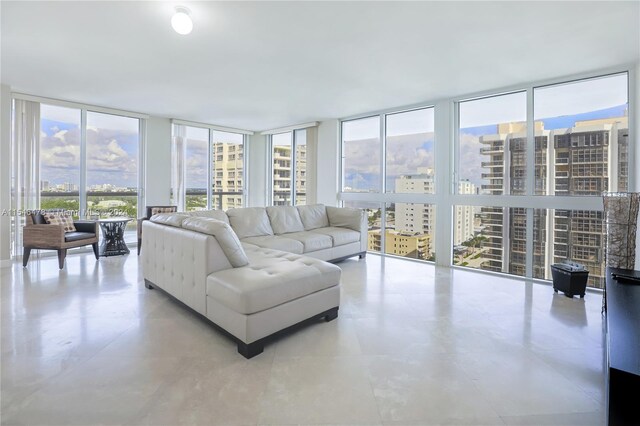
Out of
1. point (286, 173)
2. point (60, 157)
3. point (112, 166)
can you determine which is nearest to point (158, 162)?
point (112, 166)

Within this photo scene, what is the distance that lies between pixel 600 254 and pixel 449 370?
305 cm

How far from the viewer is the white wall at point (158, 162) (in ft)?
19.8

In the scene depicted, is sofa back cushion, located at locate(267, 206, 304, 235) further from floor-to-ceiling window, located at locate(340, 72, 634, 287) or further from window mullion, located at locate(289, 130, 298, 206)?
window mullion, located at locate(289, 130, 298, 206)

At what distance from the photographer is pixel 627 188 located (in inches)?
135

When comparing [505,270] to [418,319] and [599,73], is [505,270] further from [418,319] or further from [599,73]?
[599,73]

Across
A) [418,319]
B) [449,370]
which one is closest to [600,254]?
[418,319]

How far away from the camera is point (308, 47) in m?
3.02

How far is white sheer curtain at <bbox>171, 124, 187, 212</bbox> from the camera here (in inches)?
253

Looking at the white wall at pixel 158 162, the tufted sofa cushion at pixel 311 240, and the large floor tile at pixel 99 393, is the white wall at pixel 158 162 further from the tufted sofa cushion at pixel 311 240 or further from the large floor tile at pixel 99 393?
the large floor tile at pixel 99 393

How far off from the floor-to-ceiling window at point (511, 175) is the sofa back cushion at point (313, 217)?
3.41ft

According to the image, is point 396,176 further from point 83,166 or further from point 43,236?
point 83,166

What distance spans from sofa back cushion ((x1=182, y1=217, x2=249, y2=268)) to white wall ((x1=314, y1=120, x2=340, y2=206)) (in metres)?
3.93

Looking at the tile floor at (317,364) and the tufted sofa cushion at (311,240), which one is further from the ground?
the tufted sofa cushion at (311,240)

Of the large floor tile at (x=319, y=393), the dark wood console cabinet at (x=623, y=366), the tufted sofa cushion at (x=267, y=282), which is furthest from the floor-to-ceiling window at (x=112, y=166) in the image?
the dark wood console cabinet at (x=623, y=366)
